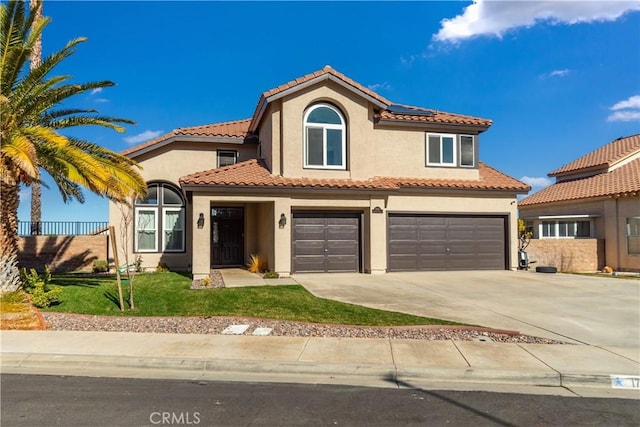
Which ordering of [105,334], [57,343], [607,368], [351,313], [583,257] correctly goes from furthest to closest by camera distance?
[583,257], [351,313], [105,334], [57,343], [607,368]

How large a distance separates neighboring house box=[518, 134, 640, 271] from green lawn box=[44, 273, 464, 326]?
547 inches

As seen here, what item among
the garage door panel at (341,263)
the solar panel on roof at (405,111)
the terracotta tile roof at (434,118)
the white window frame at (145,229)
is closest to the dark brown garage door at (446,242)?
the garage door panel at (341,263)

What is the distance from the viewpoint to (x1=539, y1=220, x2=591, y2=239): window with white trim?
23.4 metres

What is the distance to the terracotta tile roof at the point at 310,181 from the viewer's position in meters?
15.7

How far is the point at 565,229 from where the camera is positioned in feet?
80.3

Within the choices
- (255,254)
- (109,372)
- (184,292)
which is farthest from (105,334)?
(255,254)

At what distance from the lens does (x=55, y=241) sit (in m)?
18.2

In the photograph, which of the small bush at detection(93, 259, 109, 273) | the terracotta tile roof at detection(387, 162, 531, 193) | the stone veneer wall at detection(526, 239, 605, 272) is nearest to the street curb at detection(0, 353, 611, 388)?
the small bush at detection(93, 259, 109, 273)

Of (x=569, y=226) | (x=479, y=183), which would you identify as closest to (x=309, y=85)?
(x=479, y=183)

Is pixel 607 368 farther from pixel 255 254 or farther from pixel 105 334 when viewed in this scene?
pixel 255 254

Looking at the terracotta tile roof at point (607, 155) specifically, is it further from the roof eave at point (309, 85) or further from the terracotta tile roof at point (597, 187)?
the roof eave at point (309, 85)

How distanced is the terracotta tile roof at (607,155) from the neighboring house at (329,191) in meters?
9.45

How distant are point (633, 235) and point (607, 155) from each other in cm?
764

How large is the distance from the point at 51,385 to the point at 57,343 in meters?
2.05
